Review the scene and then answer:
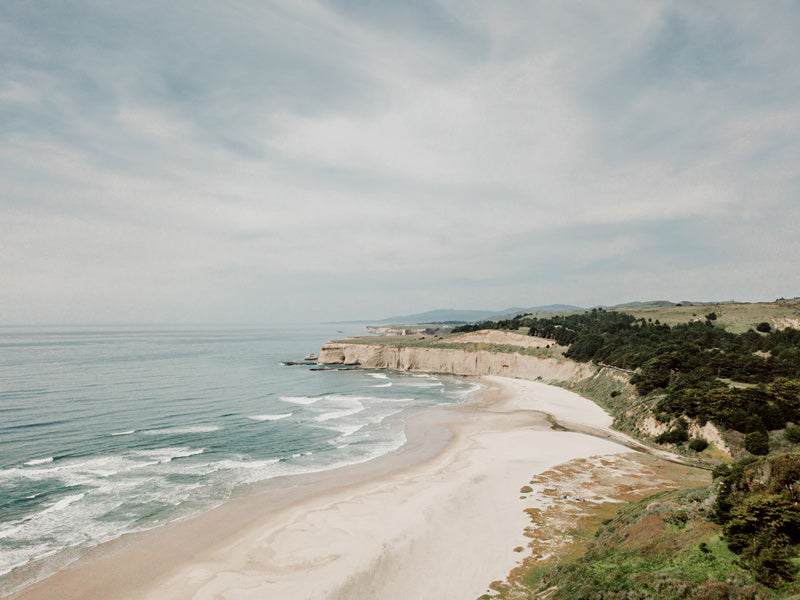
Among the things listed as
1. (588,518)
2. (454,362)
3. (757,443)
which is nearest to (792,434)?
(757,443)

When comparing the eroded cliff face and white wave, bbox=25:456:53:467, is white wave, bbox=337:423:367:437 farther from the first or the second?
the eroded cliff face

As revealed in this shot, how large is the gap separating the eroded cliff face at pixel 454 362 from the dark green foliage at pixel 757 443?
3750 centimetres

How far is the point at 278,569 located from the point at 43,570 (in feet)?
35.9

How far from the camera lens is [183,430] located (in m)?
42.6

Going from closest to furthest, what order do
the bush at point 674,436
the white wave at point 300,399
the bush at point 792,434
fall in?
the bush at point 792,434, the bush at point 674,436, the white wave at point 300,399

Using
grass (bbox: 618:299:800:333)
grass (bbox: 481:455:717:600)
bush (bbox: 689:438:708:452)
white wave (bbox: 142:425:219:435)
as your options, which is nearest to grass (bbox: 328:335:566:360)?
grass (bbox: 618:299:800:333)

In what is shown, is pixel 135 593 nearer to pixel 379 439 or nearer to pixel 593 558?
pixel 593 558

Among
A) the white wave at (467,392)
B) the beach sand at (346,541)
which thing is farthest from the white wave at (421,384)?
the beach sand at (346,541)

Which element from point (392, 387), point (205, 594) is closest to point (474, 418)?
point (392, 387)

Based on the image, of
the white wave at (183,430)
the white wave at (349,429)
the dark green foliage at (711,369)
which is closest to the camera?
the dark green foliage at (711,369)

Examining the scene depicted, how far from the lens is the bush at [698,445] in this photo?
106ft

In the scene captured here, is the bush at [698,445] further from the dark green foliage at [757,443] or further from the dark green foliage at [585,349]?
the dark green foliage at [585,349]

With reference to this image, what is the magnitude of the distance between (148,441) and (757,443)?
52091mm

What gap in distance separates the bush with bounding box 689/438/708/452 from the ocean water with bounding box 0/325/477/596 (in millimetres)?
25945
